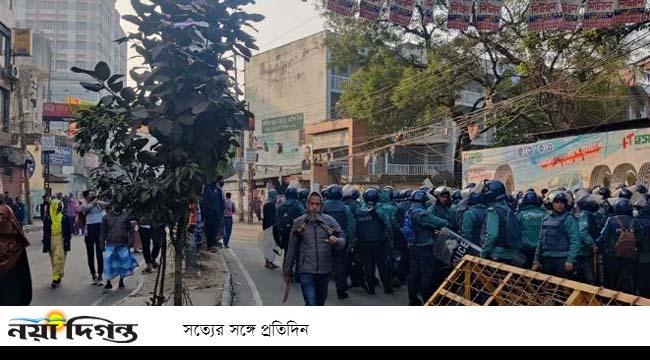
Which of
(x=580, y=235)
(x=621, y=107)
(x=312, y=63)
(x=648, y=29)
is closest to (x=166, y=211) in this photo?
(x=580, y=235)

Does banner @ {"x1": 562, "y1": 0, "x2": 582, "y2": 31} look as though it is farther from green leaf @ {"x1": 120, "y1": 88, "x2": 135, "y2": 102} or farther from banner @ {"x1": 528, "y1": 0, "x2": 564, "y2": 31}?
green leaf @ {"x1": 120, "y1": 88, "x2": 135, "y2": 102}

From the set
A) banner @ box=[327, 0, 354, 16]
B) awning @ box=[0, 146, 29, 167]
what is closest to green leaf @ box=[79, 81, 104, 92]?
awning @ box=[0, 146, 29, 167]

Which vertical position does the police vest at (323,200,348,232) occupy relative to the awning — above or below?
below

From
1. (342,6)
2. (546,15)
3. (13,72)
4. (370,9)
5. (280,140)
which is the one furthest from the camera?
(13,72)

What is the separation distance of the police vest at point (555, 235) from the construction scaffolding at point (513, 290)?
1290 millimetres

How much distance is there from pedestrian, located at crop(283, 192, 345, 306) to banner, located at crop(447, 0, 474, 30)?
4.20 meters

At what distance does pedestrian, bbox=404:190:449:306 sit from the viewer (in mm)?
6027

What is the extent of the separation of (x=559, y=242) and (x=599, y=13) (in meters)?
3.75

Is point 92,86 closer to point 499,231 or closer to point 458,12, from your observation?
point 499,231

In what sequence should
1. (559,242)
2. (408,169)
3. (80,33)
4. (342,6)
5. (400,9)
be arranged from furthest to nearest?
1. (408,169)
2. (400,9)
3. (342,6)
4. (559,242)
5. (80,33)

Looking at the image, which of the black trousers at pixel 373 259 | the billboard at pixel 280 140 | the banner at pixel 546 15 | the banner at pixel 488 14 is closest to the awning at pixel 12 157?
the billboard at pixel 280 140

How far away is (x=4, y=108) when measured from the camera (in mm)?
10148

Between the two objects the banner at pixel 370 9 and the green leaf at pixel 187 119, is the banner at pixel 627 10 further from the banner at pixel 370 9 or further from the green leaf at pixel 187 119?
the green leaf at pixel 187 119

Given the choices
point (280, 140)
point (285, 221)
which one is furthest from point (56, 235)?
point (280, 140)
